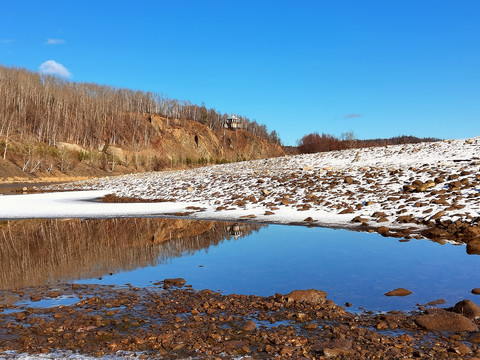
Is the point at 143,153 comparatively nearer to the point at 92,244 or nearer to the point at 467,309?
the point at 92,244

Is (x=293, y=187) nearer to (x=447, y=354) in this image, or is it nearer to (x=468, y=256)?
(x=468, y=256)

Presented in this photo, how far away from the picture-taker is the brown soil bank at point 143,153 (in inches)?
2593

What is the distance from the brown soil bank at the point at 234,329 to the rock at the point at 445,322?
1cm

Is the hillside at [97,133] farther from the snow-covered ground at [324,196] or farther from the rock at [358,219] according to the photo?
the rock at [358,219]

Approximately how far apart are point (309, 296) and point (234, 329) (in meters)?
1.63

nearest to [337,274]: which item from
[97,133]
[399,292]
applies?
[399,292]

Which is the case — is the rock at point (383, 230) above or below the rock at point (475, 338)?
above

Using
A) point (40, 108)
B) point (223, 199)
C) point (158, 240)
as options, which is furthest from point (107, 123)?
point (158, 240)

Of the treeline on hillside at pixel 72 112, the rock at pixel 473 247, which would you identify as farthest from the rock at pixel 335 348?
the treeline on hillside at pixel 72 112

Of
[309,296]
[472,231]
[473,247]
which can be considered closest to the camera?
[309,296]

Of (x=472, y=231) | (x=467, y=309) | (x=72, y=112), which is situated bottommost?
(x=467, y=309)

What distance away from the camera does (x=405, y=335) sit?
4.77 metres

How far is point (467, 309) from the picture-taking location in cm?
546

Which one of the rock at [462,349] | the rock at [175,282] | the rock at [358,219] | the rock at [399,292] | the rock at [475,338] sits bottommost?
the rock at [475,338]
